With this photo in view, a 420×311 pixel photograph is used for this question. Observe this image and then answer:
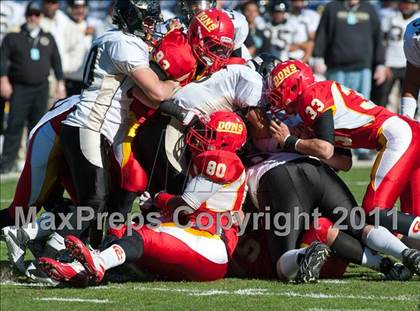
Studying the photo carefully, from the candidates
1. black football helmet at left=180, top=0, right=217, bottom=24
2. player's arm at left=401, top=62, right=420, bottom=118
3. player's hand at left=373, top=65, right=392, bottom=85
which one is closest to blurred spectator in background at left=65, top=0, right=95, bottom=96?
player's hand at left=373, top=65, right=392, bottom=85

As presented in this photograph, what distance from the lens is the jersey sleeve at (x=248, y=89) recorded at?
6359 mm

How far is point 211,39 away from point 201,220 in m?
1.12

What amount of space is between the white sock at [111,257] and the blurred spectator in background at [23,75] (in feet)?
21.5

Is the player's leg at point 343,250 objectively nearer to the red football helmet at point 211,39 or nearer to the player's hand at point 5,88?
the red football helmet at point 211,39

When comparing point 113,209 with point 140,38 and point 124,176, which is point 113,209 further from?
point 140,38

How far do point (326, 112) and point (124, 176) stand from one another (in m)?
1.22

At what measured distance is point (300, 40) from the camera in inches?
547

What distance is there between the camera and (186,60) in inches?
253

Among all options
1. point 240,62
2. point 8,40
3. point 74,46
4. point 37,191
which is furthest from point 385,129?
point 74,46

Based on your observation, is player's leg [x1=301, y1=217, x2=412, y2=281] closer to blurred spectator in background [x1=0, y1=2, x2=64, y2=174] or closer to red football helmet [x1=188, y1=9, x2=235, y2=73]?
red football helmet [x1=188, y1=9, x2=235, y2=73]

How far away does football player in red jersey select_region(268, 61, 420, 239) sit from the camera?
6172 mm

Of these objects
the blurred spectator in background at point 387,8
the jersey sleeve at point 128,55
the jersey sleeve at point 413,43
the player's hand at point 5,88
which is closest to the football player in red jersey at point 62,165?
the jersey sleeve at point 128,55

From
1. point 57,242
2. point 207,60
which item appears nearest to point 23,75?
point 207,60

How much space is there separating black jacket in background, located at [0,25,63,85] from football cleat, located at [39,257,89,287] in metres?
6.60
